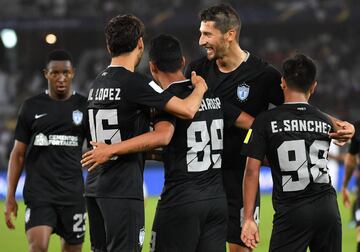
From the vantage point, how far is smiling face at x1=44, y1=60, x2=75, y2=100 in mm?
7914

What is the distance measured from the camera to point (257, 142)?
18.9 feet

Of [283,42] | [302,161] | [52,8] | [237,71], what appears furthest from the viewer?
[283,42]

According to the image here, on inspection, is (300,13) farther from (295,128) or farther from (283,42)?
(295,128)

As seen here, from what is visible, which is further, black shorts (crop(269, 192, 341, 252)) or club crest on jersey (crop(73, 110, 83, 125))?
club crest on jersey (crop(73, 110, 83, 125))

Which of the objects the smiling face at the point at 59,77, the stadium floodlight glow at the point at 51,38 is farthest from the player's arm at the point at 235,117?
the stadium floodlight glow at the point at 51,38

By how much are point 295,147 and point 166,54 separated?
116 cm

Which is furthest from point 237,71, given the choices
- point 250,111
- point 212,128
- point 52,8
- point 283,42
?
point 283,42

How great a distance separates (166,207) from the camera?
587cm

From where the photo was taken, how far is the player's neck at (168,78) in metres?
5.83

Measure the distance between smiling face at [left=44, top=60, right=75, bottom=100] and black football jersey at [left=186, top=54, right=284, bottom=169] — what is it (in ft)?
5.94

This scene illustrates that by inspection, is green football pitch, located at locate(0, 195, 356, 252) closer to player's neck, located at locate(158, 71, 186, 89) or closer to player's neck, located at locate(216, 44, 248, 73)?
player's neck, located at locate(216, 44, 248, 73)

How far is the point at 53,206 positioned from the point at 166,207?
7.42ft

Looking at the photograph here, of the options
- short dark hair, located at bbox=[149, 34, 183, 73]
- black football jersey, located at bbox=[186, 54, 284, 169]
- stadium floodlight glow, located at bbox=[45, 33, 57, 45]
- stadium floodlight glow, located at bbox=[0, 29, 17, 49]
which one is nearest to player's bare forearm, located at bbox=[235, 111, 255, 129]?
black football jersey, located at bbox=[186, 54, 284, 169]

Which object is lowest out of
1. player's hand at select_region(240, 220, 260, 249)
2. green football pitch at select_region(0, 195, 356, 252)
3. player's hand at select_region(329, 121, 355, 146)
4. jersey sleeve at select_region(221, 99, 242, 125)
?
green football pitch at select_region(0, 195, 356, 252)
